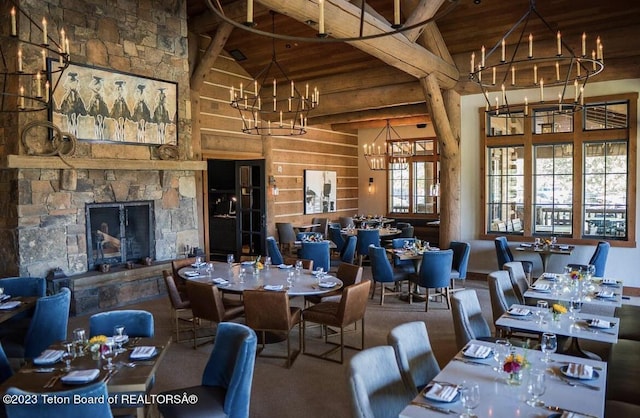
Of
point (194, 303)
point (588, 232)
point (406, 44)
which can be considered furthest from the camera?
point (588, 232)

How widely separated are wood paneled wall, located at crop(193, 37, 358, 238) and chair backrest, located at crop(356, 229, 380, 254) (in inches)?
104

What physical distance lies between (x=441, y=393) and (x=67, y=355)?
2.30m

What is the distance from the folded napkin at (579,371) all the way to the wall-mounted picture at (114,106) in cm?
635

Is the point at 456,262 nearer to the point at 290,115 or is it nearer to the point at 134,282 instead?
the point at 134,282

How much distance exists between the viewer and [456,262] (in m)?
7.41

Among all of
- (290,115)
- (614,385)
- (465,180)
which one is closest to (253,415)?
(614,385)

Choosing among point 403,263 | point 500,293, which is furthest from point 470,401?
point 403,263

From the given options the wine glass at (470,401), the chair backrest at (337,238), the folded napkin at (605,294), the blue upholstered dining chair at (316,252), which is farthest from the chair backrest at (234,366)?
the chair backrest at (337,238)

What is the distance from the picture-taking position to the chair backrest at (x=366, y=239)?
9375 millimetres

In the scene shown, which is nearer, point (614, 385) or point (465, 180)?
point (614, 385)

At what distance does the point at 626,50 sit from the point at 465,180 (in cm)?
325

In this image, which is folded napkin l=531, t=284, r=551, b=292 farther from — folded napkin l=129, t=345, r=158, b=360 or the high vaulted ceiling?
folded napkin l=129, t=345, r=158, b=360

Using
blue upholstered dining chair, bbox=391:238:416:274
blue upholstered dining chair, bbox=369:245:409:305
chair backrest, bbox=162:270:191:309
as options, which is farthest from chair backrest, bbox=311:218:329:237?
chair backrest, bbox=162:270:191:309

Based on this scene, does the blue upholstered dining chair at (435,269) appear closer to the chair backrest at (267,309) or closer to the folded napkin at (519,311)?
the folded napkin at (519,311)
